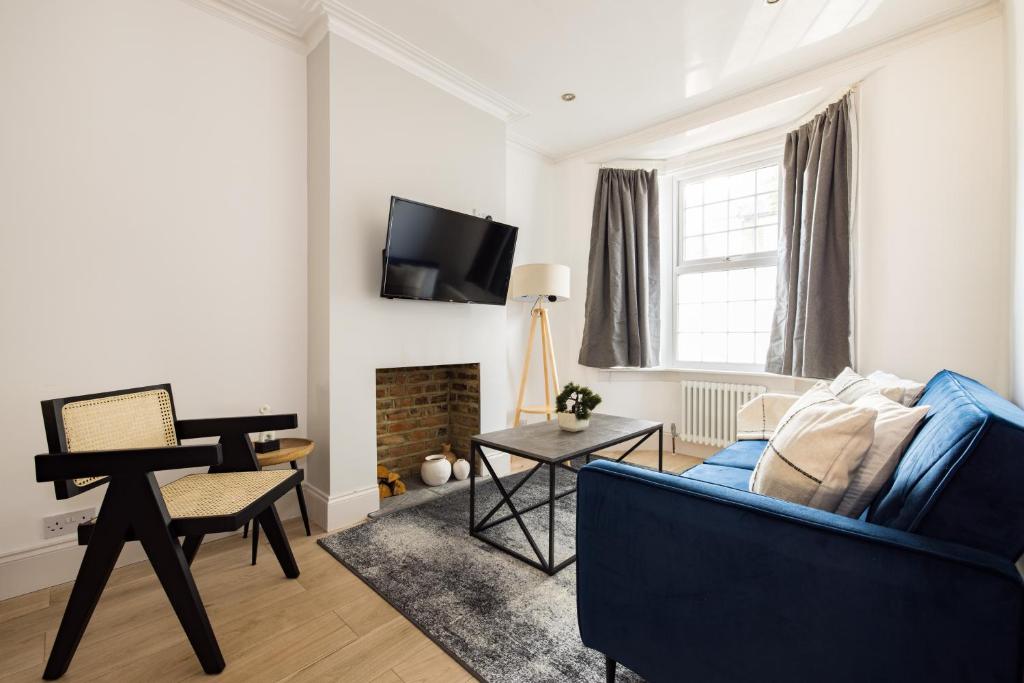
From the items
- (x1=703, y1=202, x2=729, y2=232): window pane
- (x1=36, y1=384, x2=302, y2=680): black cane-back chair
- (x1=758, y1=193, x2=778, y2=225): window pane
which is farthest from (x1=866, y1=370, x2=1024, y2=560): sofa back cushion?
(x1=703, y1=202, x2=729, y2=232): window pane

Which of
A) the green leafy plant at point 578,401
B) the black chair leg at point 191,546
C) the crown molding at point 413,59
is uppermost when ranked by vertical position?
the crown molding at point 413,59

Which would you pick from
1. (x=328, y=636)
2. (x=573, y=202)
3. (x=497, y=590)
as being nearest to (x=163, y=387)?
(x=328, y=636)

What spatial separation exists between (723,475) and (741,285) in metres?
2.25

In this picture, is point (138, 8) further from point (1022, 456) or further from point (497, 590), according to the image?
point (1022, 456)

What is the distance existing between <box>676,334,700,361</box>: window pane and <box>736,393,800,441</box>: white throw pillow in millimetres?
1378

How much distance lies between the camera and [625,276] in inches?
151

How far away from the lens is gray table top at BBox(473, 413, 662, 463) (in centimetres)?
201

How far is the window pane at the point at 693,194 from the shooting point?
12.6 feet

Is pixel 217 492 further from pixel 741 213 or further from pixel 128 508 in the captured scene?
pixel 741 213

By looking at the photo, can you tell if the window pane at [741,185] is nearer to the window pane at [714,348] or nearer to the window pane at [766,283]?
the window pane at [766,283]

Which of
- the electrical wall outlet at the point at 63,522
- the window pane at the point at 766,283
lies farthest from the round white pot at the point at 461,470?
the window pane at the point at 766,283

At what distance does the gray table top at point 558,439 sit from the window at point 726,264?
152 centimetres

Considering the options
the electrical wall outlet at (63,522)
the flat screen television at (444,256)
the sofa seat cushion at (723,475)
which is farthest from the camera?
the flat screen television at (444,256)

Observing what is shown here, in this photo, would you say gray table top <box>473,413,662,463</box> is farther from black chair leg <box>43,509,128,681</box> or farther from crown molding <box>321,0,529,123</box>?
crown molding <box>321,0,529,123</box>
